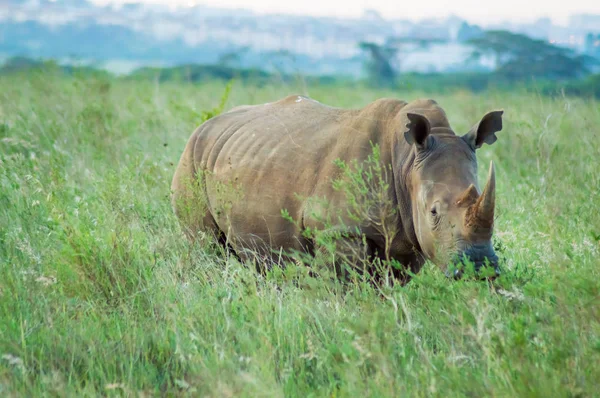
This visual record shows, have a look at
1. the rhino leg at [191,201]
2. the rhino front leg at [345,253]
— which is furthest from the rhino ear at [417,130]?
the rhino leg at [191,201]

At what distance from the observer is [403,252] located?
211 inches

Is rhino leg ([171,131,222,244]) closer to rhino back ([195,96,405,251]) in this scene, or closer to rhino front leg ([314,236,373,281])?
rhino back ([195,96,405,251])

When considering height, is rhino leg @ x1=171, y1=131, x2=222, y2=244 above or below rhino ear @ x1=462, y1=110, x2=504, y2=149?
below

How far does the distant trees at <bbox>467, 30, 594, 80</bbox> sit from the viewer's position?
87.1 ft

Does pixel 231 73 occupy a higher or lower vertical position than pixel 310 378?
lower

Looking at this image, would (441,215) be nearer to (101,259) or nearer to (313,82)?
(101,259)

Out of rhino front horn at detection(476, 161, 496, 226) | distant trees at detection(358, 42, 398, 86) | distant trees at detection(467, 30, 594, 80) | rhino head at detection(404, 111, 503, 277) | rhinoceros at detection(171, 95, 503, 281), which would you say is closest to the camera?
rhino front horn at detection(476, 161, 496, 226)

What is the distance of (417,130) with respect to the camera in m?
4.99

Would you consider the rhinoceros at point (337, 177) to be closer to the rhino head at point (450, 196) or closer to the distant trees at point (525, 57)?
the rhino head at point (450, 196)

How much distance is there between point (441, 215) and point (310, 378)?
1237mm

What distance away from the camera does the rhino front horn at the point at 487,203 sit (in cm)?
444

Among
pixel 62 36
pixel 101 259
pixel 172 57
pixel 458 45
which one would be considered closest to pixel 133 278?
pixel 101 259

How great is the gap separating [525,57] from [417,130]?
23851 mm

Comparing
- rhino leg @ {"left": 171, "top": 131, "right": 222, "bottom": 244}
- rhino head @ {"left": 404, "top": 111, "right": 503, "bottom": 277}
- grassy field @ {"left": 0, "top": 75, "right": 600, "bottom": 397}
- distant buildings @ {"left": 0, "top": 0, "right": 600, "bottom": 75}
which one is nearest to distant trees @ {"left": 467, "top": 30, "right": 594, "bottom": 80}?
distant buildings @ {"left": 0, "top": 0, "right": 600, "bottom": 75}
